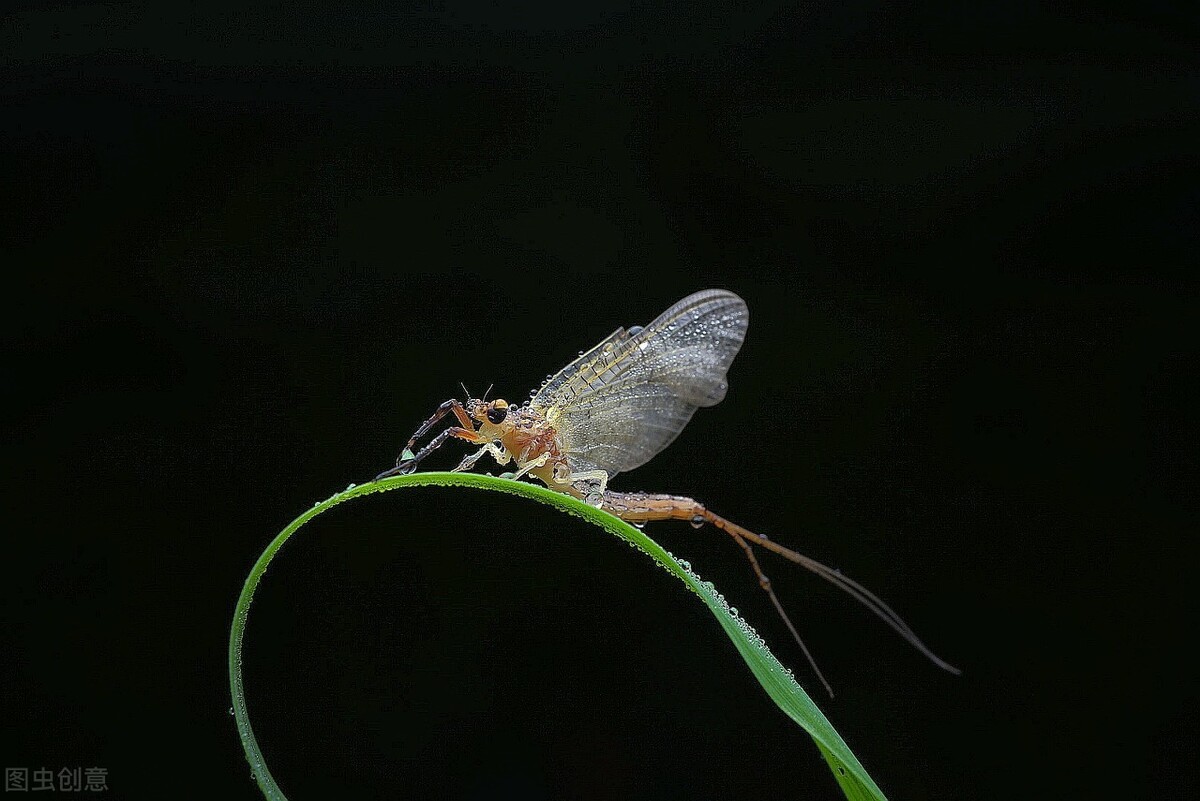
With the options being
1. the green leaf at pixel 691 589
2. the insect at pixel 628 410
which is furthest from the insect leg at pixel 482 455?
the green leaf at pixel 691 589

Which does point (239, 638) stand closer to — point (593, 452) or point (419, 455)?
point (419, 455)

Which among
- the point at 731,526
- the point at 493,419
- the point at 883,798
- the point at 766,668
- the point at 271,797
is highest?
the point at 493,419

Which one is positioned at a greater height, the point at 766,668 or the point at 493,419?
the point at 493,419

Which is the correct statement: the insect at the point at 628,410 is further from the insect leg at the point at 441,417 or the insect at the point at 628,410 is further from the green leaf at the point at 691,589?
the green leaf at the point at 691,589

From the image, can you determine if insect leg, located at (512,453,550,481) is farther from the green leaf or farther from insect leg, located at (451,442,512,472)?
the green leaf

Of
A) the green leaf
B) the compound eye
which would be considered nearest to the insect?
the compound eye

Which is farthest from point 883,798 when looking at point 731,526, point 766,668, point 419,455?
point 419,455
